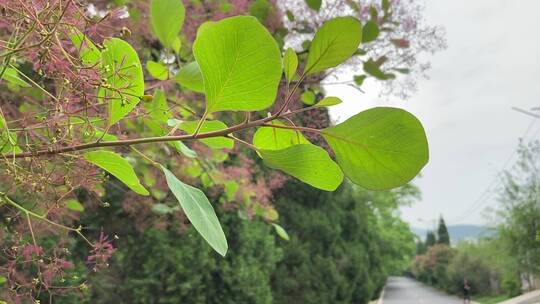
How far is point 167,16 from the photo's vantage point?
83 centimetres

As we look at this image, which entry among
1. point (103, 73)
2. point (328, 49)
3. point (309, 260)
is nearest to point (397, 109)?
point (328, 49)

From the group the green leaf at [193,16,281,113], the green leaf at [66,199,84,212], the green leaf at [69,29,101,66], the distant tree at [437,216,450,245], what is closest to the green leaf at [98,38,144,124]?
the green leaf at [69,29,101,66]

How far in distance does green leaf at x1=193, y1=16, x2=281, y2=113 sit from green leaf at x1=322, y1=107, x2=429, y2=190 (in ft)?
0.27

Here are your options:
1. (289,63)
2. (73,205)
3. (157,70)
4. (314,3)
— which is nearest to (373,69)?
(314,3)

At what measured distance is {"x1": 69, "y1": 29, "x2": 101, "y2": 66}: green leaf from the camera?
0.58m

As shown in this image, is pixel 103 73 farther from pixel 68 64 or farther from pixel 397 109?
pixel 397 109

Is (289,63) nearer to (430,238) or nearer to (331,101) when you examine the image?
(331,101)

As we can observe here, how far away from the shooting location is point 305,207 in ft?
44.0

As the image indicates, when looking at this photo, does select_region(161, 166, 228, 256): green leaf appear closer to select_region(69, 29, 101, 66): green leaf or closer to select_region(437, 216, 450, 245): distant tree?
select_region(69, 29, 101, 66): green leaf

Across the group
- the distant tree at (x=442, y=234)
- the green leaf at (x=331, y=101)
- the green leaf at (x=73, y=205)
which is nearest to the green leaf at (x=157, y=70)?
the green leaf at (x=73, y=205)

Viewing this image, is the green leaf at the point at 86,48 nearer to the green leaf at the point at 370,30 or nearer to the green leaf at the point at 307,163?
the green leaf at the point at 307,163

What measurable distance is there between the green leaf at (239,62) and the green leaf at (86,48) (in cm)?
17

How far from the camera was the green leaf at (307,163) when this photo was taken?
527mm

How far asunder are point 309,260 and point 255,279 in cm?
491
